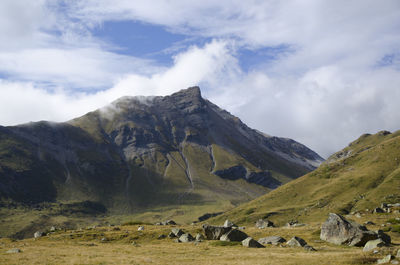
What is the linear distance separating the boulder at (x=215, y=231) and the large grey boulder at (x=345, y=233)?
18696 millimetres

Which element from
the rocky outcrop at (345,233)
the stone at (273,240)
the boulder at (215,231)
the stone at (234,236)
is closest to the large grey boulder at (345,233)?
the rocky outcrop at (345,233)

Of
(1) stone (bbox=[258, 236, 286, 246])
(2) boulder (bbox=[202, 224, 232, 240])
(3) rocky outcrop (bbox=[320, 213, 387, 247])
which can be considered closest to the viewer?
(3) rocky outcrop (bbox=[320, 213, 387, 247])

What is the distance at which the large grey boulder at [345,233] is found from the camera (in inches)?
2334

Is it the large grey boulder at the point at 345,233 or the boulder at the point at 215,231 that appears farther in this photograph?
the boulder at the point at 215,231

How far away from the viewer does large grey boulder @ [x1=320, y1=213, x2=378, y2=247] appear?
2334 inches

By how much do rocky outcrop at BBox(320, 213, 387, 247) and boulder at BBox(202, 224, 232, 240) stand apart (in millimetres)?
18746

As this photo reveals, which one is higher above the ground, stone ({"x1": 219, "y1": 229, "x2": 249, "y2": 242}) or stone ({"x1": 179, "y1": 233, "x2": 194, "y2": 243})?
stone ({"x1": 219, "y1": 229, "x2": 249, "y2": 242})

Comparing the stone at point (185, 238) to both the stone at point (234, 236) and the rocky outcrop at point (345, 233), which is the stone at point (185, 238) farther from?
the rocky outcrop at point (345, 233)

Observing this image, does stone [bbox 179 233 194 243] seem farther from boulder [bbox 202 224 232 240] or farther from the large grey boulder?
the large grey boulder

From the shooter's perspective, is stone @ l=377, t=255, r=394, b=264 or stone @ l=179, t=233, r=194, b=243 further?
stone @ l=179, t=233, r=194, b=243

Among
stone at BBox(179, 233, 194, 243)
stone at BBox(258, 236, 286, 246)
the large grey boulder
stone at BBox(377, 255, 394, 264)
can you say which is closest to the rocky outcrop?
the large grey boulder

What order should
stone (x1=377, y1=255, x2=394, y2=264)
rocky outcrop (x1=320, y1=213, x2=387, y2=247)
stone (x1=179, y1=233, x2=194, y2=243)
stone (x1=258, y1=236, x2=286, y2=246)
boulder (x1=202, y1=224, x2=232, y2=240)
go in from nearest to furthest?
stone (x1=377, y1=255, x2=394, y2=264)
rocky outcrop (x1=320, y1=213, x2=387, y2=247)
stone (x1=258, y1=236, x2=286, y2=246)
boulder (x1=202, y1=224, x2=232, y2=240)
stone (x1=179, y1=233, x2=194, y2=243)

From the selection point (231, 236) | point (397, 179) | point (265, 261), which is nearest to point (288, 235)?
point (231, 236)

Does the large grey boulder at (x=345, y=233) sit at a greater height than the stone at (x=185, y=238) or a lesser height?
greater
